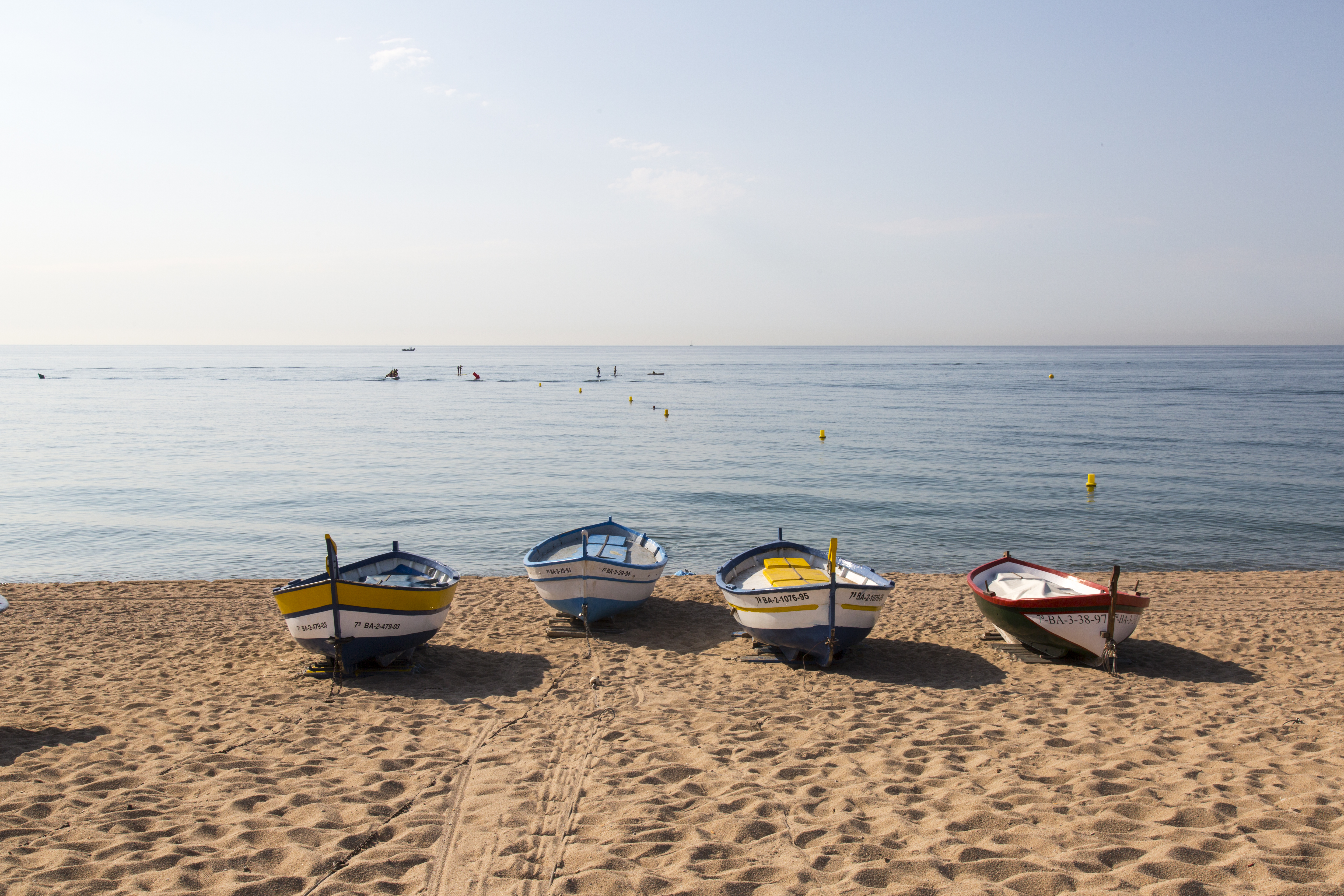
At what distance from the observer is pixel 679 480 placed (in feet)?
104

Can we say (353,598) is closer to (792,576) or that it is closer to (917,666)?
(792,576)

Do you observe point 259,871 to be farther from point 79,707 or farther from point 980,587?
point 980,587

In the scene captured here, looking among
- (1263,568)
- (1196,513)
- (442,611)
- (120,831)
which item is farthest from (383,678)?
(1196,513)

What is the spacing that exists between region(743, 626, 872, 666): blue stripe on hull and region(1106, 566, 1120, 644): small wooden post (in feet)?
11.0

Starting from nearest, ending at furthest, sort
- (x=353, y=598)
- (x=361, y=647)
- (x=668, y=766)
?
(x=668, y=766) → (x=353, y=598) → (x=361, y=647)

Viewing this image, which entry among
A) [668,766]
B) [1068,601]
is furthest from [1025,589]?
[668,766]

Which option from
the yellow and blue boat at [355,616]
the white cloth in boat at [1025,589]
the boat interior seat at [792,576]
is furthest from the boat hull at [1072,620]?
the yellow and blue boat at [355,616]

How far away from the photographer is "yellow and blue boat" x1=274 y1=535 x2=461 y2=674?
10648 millimetres

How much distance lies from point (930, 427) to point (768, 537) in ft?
98.5

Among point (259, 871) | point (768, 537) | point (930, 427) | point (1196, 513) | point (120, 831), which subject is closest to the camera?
point (259, 871)

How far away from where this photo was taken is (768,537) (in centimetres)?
2256

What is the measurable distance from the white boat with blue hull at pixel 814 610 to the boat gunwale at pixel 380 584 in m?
4.55

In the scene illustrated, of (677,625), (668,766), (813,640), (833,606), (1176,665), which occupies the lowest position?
(677,625)

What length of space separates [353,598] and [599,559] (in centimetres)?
408
